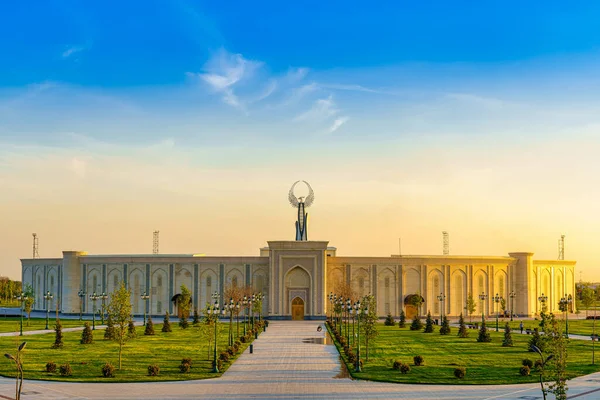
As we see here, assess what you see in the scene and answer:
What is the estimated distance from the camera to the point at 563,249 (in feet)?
394

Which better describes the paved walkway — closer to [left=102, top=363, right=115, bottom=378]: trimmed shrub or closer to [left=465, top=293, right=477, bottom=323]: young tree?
[left=102, top=363, right=115, bottom=378]: trimmed shrub

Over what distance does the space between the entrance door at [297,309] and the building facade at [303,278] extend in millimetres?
67

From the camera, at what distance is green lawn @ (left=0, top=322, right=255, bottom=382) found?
3572 centimetres

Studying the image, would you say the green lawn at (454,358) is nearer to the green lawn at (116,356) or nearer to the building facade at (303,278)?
the green lawn at (116,356)

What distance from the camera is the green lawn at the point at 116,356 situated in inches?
1406

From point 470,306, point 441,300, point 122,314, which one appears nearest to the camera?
point 122,314

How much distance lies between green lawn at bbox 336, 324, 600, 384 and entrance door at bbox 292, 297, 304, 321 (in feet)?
69.8

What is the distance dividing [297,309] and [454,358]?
40706 mm

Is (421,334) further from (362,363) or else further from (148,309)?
(148,309)

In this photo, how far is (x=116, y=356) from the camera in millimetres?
43625

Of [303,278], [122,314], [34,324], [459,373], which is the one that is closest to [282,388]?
[459,373]

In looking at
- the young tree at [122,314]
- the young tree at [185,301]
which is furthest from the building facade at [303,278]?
the young tree at [122,314]

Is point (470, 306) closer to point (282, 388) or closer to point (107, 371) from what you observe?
point (282, 388)

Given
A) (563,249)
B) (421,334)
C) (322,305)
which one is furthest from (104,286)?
(563,249)
